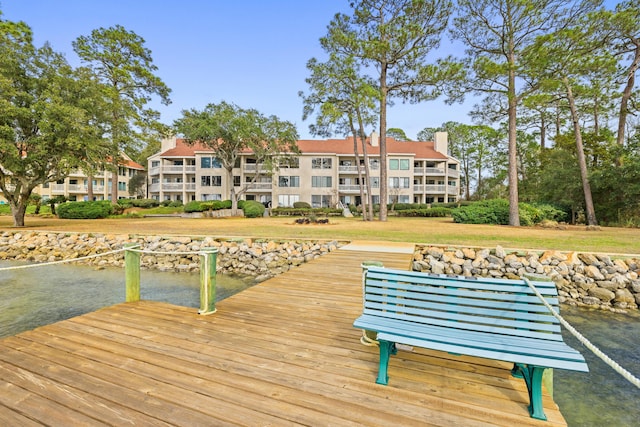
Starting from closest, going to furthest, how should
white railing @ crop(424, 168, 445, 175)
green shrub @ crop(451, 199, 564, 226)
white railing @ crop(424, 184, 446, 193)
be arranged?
green shrub @ crop(451, 199, 564, 226)
white railing @ crop(424, 184, 446, 193)
white railing @ crop(424, 168, 445, 175)

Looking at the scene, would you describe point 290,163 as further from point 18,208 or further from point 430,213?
point 18,208

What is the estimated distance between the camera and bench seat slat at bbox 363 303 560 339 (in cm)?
241

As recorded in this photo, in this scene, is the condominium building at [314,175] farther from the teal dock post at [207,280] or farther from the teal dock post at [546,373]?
the teal dock post at [546,373]

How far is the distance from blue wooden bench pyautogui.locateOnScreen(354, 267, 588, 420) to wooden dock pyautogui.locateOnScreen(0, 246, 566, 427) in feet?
1.00

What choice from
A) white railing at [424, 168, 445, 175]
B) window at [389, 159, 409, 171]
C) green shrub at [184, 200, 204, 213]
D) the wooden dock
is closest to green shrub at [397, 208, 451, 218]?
window at [389, 159, 409, 171]

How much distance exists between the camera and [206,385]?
8.30 ft

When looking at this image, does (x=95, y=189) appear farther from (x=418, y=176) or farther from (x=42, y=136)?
(x=418, y=176)

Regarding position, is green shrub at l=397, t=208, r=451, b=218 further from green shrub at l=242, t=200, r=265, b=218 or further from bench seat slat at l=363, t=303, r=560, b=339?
bench seat slat at l=363, t=303, r=560, b=339

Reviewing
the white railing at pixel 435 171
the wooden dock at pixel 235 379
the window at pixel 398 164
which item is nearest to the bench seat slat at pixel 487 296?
the wooden dock at pixel 235 379

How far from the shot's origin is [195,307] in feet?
23.8

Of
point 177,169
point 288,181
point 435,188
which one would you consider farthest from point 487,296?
point 177,169

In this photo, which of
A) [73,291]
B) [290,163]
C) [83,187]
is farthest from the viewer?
[83,187]

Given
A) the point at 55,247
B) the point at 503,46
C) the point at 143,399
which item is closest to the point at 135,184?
the point at 55,247

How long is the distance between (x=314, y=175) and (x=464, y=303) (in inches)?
1413
